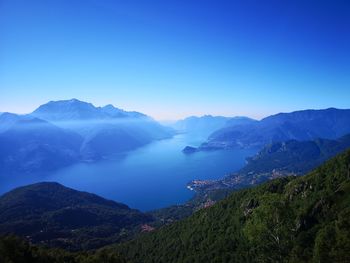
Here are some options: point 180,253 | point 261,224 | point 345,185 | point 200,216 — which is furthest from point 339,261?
point 200,216

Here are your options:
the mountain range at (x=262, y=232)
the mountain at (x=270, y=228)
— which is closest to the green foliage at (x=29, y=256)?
the mountain range at (x=262, y=232)

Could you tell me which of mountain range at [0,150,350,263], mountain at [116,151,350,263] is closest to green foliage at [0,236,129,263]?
mountain range at [0,150,350,263]

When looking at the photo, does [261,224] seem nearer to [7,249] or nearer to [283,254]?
[283,254]

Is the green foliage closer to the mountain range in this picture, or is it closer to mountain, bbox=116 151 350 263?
the mountain range

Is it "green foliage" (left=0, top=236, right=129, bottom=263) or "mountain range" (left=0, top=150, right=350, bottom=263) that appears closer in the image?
"mountain range" (left=0, top=150, right=350, bottom=263)

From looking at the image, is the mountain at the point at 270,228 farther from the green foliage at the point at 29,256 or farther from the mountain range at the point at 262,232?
the green foliage at the point at 29,256

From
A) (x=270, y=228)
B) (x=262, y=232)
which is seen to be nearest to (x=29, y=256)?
(x=262, y=232)

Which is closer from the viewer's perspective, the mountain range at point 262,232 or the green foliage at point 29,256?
the mountain range at point 262,232

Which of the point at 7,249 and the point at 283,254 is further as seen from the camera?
the point at 7,249
